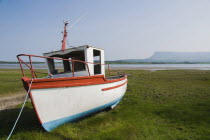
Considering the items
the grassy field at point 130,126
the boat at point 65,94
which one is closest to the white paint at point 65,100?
the boat at point 65,94

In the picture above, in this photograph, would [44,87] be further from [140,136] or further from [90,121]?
[140,136]

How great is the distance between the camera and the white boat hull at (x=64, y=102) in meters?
4.47

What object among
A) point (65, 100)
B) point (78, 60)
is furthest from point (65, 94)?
point (78, 60)

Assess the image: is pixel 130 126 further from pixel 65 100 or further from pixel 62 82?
pixel 62 82

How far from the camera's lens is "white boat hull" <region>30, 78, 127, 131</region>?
4.47 m

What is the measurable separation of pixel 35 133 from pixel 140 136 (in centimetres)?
371

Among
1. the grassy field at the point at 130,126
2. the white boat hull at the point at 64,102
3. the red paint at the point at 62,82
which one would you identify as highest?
the red paint at the point at 62,82

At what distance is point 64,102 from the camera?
4906mm

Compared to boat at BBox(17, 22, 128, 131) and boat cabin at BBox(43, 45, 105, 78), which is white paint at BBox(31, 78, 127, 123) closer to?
boat at BBox(17, 22, 128, 131)

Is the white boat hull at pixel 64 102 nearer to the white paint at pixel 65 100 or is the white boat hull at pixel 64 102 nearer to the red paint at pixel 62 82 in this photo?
the white paint at pixel 65 100

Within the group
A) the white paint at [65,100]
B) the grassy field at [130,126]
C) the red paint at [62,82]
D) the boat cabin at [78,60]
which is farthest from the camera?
the boat cabin at [78,60]

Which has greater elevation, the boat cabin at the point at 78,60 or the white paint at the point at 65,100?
the boat cabin at the point at 78,60

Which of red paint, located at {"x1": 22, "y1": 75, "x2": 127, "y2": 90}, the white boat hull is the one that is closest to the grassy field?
the white boat hull

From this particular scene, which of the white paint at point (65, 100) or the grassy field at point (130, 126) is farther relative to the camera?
the grassy field at point (130, 126)
